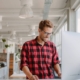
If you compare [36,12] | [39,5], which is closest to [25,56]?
[39,5]

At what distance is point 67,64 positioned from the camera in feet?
4.33

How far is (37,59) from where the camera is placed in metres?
1.87

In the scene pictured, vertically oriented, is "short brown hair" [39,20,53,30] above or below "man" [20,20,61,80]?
above

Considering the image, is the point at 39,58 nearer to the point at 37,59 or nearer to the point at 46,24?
the point at 37,59

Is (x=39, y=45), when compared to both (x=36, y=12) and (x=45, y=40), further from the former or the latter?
(x=36, y=12)

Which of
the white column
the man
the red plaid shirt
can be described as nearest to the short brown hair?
the man

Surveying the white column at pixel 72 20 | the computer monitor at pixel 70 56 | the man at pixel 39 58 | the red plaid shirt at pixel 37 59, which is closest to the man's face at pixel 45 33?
the man at pixel 39 58

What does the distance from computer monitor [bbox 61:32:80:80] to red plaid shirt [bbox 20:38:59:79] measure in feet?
1.73

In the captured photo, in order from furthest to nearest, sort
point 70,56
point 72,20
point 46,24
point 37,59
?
point 72,20, point 37,59, point 46,24, point 70,56

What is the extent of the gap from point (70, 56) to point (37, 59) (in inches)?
23.7

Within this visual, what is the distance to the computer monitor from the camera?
1317 mm

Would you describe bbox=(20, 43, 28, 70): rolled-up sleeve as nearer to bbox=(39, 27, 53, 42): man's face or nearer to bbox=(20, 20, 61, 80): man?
bbox=(20, 20, 61, 80): man

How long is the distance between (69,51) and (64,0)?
4564mm

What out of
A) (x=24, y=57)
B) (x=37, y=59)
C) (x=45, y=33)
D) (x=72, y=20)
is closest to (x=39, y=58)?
(x=37, y=59)
